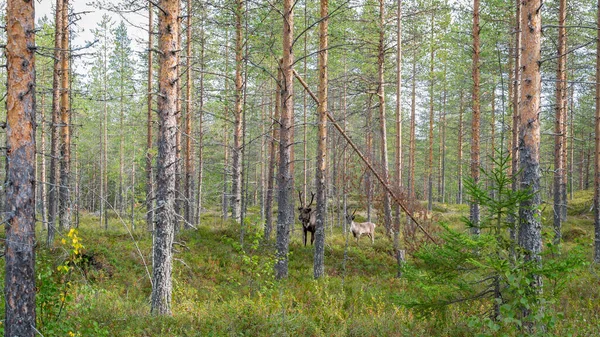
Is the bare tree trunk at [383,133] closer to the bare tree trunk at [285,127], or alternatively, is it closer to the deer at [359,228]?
the deer at [359,228]

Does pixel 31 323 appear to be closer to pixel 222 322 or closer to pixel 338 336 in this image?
pixel 222 322

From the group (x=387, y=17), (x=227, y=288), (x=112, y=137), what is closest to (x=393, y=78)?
(x=387, y=17)

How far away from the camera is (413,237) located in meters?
13.6

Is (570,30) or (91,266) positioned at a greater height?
(570,30)

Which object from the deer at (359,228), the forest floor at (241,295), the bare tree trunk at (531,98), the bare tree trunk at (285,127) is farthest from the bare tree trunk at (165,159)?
the deer at (359,228)

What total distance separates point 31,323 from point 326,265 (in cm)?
966

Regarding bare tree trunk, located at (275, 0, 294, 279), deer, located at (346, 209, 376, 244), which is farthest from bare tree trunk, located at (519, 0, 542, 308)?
deer, located at (346, 209, 376, 244)

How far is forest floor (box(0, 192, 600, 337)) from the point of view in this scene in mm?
6219

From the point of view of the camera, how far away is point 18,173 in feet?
16.0

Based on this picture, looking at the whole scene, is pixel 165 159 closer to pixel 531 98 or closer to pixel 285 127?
pixel 285 127

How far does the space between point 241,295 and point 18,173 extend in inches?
250

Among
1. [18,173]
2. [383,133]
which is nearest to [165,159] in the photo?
[18,173]

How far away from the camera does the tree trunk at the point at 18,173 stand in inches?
193

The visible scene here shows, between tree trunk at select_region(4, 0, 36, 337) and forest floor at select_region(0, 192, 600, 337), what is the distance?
416 millimetres
